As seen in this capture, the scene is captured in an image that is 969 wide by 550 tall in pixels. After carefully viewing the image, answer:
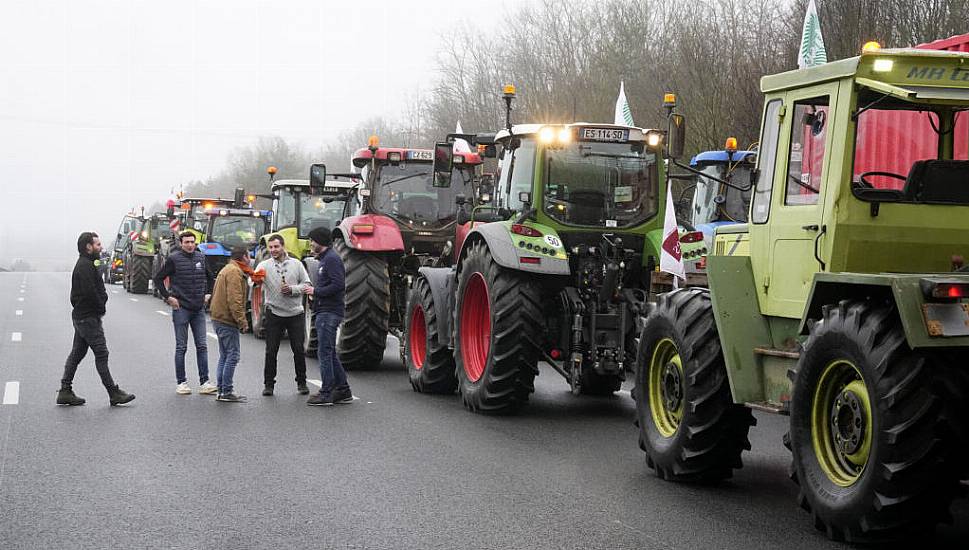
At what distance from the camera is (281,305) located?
1404cm

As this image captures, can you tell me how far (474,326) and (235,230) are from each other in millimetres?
18871

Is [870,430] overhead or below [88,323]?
overhead

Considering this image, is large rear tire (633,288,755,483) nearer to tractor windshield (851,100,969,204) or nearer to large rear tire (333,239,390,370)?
tractor windshield (851,100,969,204)

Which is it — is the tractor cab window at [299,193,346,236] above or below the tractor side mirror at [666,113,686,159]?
below

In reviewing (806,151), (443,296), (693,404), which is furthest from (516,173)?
(806,151)

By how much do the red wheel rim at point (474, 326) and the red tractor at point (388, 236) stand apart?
3.23 m

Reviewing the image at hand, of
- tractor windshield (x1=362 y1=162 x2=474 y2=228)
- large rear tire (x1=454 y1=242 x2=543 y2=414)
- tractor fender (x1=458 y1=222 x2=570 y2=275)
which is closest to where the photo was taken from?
tractor fender (x1=458 y1=222 x2=570 y2=275)

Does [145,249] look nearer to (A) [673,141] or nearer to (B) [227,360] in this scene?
(B) [227,360]

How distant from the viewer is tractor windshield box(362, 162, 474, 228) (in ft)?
55.9

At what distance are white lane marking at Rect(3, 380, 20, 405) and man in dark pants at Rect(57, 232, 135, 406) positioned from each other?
0.57 metres

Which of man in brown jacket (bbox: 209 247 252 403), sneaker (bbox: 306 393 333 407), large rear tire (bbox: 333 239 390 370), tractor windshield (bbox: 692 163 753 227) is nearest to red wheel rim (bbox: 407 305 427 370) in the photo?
large rear tire (bbox: 333 239 390 370)

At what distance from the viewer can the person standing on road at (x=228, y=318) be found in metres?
13.5

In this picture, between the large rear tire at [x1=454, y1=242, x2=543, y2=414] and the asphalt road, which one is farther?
the large rear tire at [x1=454, y1=242, x2=543, y2=414]

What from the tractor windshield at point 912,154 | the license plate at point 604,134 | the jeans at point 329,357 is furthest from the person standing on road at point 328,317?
the tractor windshield at point 912,154
